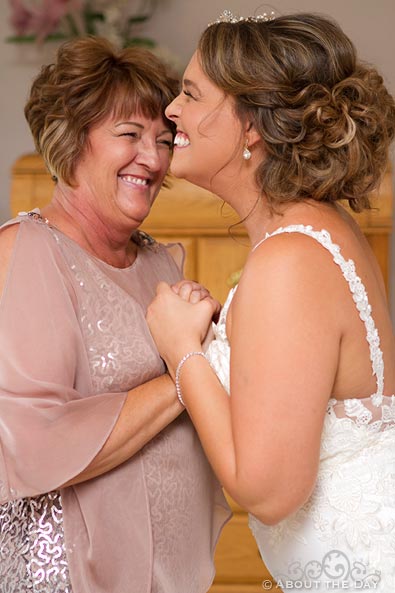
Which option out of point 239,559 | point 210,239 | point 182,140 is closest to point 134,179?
point 182,140

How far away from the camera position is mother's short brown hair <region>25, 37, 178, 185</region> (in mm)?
2033

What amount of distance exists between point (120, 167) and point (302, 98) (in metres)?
0.53

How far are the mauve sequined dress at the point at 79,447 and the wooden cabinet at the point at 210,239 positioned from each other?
4.14ft

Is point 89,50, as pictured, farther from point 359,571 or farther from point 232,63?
point 359,571

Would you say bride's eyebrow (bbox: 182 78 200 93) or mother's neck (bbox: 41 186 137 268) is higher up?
bride's eyebrow (bbox: 182 78 200 93)

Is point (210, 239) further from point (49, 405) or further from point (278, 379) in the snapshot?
point (278, 379)

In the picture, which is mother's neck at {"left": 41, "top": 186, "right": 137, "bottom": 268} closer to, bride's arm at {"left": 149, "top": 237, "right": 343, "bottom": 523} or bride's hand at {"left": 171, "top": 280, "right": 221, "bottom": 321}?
bride's hand at {"left": 171, "top": 280, "right": 221, "bottom": 321}

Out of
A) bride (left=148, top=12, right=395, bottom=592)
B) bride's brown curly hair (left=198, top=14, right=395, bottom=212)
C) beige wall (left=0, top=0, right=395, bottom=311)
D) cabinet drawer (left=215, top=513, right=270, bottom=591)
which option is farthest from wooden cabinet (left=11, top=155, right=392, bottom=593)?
bride's brown curly hair (left=198, top=14, right=395, bottom=212)

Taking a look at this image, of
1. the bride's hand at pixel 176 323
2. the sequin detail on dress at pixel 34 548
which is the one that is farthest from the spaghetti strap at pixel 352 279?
the sequin detail on dress at pixel 34 548

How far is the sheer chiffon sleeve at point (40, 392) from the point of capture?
1.80 meters

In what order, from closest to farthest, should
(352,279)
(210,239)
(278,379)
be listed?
1. (278,379)
2. (352,279)
3. (210,239)

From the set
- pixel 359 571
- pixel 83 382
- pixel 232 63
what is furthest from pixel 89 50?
pixel 359 571

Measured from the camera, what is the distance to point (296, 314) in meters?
1.57

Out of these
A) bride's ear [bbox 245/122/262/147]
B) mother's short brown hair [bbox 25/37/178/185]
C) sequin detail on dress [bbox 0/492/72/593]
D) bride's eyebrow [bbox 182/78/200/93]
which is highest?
bride's eyebrow [bbox 182/78/200/93]
